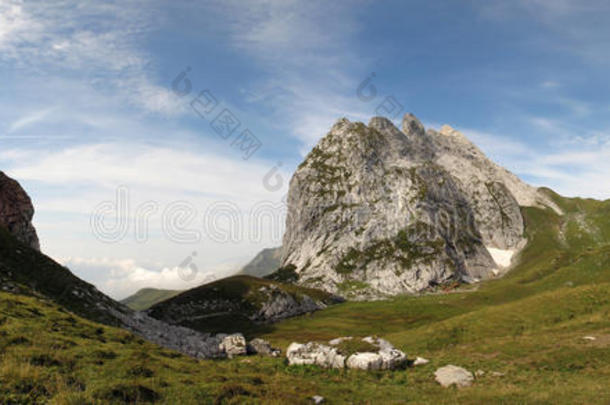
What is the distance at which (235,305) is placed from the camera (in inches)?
5591

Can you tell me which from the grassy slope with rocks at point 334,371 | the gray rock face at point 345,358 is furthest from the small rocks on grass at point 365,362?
the grassy slope with rocks at point 334,371

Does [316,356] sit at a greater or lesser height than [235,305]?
greater

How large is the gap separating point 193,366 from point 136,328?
39360 mm

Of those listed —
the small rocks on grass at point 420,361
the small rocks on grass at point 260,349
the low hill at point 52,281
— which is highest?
the low hill at point 52,281

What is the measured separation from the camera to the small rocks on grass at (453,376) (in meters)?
28.9

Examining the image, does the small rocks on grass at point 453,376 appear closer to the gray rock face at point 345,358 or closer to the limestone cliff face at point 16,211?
the gray rock face at point 345,358

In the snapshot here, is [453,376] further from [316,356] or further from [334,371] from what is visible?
[316,356]

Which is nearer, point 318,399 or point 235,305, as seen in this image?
point 318,399

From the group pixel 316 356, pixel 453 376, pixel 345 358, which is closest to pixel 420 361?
pixel 453 376

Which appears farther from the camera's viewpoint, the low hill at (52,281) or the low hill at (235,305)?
the low hill at (235,305)

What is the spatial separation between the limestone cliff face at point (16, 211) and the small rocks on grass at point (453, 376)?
88.2 meters

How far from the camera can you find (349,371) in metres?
32.0

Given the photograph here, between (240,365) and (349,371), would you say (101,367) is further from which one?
(349,371)

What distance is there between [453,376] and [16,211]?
9582cm
